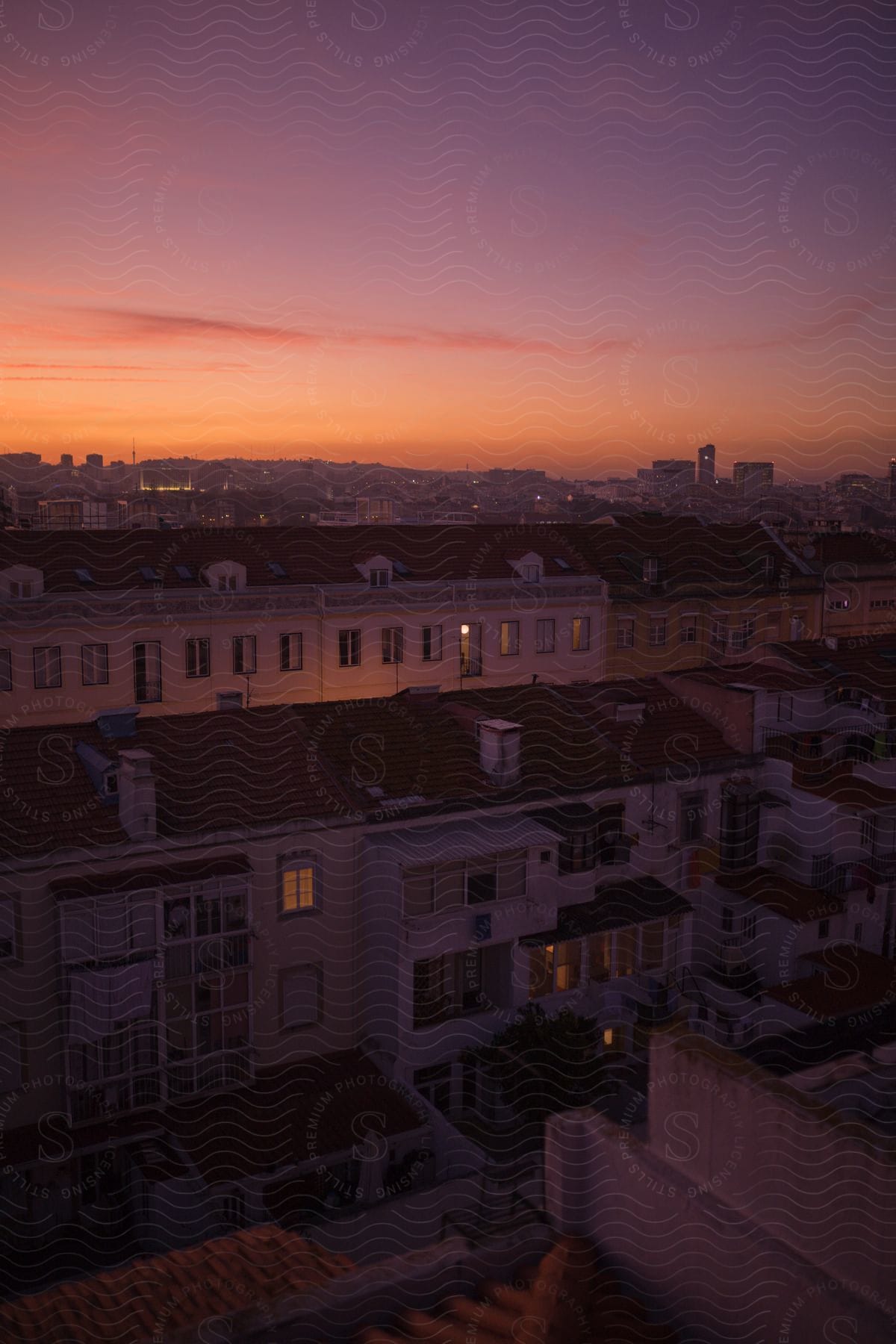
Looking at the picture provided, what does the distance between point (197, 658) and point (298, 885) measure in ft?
14.5

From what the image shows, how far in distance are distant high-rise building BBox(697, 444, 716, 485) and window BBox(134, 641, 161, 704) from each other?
11.4 m

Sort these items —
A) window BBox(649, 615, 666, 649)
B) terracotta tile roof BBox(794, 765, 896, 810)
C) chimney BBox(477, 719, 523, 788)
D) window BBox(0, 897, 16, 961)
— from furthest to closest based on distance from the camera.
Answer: window BBox(649, 615, 666, 649)
terracotta tile roof BBox(794, 765, 896, 810)
chimney BBox(477, 719, 523, 788)
window BBox(0, 897, 16, 961)

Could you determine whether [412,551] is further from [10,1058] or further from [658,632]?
[10,1058]

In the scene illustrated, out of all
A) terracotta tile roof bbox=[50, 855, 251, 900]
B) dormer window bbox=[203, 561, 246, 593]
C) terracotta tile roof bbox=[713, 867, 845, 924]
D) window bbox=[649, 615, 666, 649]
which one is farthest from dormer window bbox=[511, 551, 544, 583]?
terracotta tile roof bbox=[50, 855, 251, 900]

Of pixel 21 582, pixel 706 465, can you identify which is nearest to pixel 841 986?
pixel 21 582

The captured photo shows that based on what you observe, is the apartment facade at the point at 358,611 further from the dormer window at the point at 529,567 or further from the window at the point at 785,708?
the window at the point at 785,708

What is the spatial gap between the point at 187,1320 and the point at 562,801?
445cm

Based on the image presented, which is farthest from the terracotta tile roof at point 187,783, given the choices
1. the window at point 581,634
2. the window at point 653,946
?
the window at point 581,634

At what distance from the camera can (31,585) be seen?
9.53m

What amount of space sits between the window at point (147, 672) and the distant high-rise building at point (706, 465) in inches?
447

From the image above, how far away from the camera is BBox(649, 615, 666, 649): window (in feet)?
42.8

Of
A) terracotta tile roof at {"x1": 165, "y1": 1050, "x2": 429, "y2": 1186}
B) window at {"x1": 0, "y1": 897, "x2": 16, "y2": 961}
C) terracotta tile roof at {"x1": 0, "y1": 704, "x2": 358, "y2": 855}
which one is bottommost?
terracotta tile roof at {"x1": 165, "y1": 1050, "x2": 429, "y2": 1186}

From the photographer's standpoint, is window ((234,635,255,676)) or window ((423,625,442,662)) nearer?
window ((234,635,255,676))

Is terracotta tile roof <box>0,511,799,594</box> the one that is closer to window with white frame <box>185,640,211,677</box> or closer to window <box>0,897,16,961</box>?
window with white frame <box>185,640,211,677</box>
